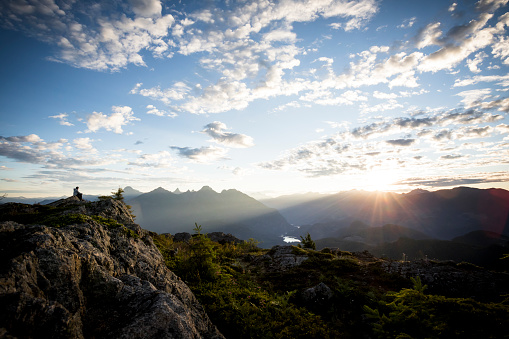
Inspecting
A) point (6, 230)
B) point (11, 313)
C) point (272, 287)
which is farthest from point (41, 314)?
point (272, 287)

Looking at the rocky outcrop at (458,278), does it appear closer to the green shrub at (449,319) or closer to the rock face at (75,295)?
the green shrub at (449,319)

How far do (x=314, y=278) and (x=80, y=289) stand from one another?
1456cm

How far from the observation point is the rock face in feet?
11.1

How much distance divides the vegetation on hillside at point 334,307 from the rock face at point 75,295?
8.94ft

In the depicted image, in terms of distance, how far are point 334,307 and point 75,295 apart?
11290mm

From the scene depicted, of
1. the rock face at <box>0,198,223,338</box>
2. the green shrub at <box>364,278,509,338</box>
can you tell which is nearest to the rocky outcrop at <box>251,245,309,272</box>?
the green shrub at <box>364,278,509,338</box>

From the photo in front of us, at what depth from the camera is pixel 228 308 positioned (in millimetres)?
8328

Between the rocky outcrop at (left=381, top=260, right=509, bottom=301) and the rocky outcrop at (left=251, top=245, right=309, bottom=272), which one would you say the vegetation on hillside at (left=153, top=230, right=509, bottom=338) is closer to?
the rocky outcrop at (left=251, top=245, right=309, bottom=272)

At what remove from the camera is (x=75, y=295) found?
4.46 metres

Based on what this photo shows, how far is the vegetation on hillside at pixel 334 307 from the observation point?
531cm

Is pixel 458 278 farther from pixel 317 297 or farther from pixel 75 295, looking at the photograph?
pixel 75 295

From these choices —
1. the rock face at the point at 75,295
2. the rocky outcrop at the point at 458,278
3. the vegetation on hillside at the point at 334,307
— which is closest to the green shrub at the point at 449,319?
the vegetation on hillside at the point at 334,307

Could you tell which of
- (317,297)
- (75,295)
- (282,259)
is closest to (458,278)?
(317,297)

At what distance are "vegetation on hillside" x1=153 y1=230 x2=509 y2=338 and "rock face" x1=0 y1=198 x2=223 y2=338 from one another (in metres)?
2.72
